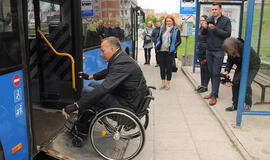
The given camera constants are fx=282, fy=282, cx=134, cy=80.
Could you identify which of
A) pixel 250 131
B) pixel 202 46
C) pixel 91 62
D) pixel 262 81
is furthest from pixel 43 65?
pixel 202 46

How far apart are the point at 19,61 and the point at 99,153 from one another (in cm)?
149

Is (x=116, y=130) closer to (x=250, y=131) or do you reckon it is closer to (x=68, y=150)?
(x=68, y=150)

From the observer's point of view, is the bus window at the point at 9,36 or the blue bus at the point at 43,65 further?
the blue bus at the point at 43,65

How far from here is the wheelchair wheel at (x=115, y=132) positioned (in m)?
3.23

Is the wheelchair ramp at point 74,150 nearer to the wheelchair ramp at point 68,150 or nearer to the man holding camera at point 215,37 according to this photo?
the wheelchair ramp at point 68,150

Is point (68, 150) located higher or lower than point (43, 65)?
lower

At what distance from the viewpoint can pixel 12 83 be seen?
2588 millimetres

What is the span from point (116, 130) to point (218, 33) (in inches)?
123

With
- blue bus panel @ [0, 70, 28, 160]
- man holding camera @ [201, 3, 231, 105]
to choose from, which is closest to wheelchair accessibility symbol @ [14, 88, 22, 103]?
blue bus panel @ [0, 70, 28, 160]

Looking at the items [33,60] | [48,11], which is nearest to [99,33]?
[48,11]

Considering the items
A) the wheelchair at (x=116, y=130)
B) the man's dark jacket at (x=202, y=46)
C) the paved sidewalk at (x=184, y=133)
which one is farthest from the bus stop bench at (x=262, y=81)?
the man's dark jacket at (x=202, y=46)

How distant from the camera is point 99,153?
137 inches

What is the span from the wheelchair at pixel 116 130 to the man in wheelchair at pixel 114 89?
94 millimetres

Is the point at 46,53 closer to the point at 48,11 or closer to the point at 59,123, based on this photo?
the point at 48,11
